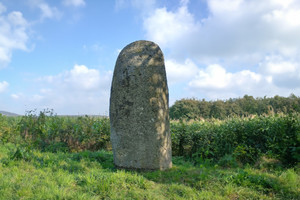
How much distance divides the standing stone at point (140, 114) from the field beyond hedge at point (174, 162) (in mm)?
405

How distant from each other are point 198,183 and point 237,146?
3395 mm

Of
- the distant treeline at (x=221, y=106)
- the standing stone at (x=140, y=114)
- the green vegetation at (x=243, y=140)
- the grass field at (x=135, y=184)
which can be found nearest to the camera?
the grass field at (x=135, y=184)

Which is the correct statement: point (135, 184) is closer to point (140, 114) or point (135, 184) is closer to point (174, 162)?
point (140, 114)

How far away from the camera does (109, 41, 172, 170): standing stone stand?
5.93 m

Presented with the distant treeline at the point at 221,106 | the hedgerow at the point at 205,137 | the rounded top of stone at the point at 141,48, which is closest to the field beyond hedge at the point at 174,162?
the hedgerow at the point at 205,137

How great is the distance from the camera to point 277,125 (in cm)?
757

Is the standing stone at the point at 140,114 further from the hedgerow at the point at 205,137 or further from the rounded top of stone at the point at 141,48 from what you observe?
the hedgerow at the point at 205,137

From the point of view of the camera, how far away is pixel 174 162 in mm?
7637

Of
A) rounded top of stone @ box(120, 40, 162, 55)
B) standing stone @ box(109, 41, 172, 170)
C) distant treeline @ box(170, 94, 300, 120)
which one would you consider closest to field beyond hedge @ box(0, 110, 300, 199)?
standing stone @ box(109, 41, 172, 170)

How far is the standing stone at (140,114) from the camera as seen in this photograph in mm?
5934

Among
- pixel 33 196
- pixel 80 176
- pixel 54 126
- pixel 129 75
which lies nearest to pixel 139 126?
pixel 129 75

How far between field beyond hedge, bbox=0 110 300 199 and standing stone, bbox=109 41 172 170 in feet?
1.33

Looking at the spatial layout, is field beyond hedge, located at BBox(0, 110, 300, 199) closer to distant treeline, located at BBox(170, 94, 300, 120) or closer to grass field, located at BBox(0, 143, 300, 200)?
grass field, located at BBox(0, 143, 300, 200)

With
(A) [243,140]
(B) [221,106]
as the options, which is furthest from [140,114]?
(B) [221,106]
